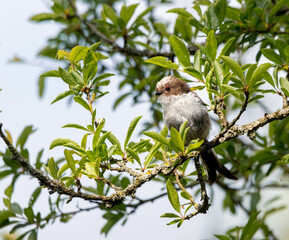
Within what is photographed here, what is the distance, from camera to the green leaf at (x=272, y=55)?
2841 millimetres

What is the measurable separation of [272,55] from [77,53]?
1456 millimetres

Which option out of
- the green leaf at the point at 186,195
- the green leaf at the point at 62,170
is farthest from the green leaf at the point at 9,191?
the green leaf at the point at 186,195

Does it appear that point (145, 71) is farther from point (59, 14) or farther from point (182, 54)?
point (182, 54)

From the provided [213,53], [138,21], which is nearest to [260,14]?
[213,53]

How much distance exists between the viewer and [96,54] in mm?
2957

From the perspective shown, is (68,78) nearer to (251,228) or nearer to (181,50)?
(181,50)

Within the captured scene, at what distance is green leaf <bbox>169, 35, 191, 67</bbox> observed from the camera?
2760mm

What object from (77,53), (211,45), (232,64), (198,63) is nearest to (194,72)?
(198,63)

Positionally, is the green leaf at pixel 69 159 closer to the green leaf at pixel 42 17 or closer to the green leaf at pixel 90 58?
the green leaf at pixel 90 58

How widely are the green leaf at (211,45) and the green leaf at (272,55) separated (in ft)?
1.21

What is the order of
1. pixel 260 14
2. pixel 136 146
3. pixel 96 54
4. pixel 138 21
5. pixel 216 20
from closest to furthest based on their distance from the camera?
1. pixel 136 146
2. pixel 96 54
3. pixel 216 20
4. pixel 260 14
5. pixel 138 21

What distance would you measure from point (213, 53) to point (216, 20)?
1.85ft

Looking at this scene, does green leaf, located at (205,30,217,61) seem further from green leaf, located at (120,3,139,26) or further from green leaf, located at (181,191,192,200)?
green leaf, located at (120,3,139,26)

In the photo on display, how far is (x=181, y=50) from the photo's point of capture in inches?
111
